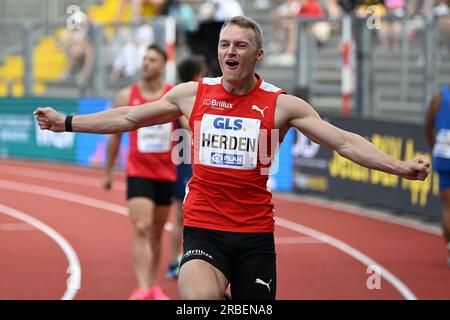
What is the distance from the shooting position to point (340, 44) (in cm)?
1872

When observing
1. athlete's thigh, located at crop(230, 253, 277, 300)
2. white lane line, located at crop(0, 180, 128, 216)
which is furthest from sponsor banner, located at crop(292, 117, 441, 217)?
athlete's thigh, located at crop(230, 253, 277, 300)

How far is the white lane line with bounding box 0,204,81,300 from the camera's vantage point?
11.2m

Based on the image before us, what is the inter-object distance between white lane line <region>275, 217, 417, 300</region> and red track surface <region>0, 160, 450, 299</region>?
61mm

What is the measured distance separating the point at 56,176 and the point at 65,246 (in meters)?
8.62

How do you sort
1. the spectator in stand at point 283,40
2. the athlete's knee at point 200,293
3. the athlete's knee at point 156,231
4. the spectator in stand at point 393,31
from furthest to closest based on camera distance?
the spectator in stand at point 283,40 → the spectator in stand at point 393,31 → the athlete's knee at point 156,231 → the athlete's knee at point 200,293

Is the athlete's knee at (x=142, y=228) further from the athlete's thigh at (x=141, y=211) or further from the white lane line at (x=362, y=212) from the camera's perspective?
the white lane line at (x=362, y=212)

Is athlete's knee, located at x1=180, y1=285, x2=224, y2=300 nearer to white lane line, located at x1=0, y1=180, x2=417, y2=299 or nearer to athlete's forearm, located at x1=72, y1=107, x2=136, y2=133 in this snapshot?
athlete's forearm, located at x1=72, y1=107, x2=136, y2=133

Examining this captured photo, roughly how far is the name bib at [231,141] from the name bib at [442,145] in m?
6.21

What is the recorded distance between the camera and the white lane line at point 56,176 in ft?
69.6

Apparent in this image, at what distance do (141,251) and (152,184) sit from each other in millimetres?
677

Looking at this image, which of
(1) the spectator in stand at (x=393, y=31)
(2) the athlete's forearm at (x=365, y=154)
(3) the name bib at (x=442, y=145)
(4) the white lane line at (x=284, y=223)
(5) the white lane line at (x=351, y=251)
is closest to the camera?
(2) the athlete's forearm at (x=365, y=154)

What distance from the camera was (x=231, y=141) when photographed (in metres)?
6.71

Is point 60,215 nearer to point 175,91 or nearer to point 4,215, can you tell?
point 4,215

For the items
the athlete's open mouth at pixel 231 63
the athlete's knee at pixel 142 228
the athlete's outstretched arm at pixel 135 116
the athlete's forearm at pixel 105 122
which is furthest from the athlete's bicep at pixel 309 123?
the athlete's knee at pixel 142 228
